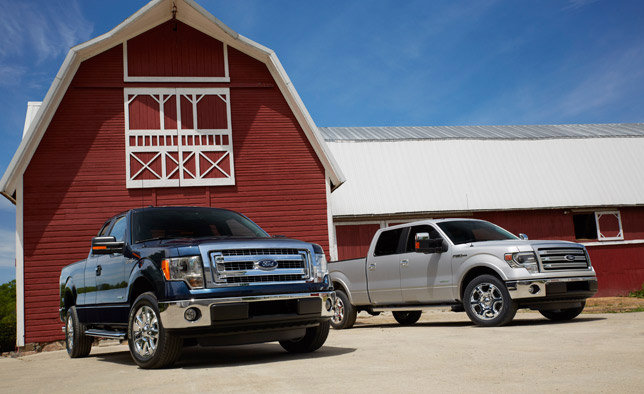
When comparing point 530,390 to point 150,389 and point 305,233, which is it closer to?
point 150,389

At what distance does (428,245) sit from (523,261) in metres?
1.73

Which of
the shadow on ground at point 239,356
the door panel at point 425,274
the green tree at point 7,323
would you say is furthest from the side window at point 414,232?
the green tree at point 7,323

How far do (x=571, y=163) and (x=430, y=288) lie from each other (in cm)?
1707

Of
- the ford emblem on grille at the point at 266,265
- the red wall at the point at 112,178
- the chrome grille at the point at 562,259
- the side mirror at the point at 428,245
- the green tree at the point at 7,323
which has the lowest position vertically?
the green tree at the point at 7,323

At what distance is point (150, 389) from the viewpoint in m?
5.41

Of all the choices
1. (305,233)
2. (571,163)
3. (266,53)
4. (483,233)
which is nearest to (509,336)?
(483,233)

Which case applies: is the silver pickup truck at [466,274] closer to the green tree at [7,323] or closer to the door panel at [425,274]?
the door panel at [425,274]

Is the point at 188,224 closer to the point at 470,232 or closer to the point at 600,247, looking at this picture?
the point at 470,232

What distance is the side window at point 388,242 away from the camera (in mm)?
12399

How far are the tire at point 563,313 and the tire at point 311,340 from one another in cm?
522

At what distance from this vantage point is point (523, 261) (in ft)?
33.6

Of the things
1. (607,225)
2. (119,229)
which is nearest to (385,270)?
(119,229)

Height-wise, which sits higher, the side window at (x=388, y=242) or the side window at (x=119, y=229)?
the side window at (x=119, y=229)

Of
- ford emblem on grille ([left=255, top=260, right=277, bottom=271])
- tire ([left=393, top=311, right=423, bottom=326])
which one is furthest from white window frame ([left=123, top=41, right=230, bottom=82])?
ford emblem on grille ([left=255, top=260, right=277, bottom=271])
